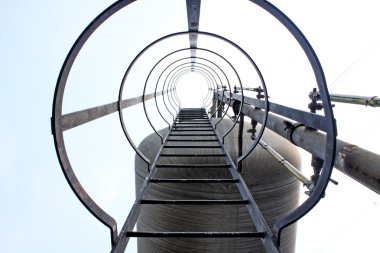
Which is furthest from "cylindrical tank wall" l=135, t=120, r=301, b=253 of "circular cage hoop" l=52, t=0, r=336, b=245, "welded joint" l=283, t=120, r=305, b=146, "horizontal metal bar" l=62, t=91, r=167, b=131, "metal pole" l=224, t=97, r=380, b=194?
"circular cage hoop" l=52, t=0, r=336, b=245

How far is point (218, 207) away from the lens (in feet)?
14.6

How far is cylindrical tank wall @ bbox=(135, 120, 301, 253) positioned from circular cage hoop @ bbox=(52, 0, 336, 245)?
8.58 feet

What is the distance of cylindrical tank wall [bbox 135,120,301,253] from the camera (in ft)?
14.6

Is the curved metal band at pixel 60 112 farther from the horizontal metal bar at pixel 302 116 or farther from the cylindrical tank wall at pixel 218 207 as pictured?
the cylindrical tank wall at pixel 218 207

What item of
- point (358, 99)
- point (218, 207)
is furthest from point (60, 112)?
point (218, 207)

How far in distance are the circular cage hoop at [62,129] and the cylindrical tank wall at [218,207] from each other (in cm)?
262

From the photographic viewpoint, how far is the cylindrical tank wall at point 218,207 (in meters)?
4.46

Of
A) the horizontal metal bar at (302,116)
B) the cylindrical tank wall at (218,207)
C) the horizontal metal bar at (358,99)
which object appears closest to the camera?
the horizontal metal bar at (302,116)

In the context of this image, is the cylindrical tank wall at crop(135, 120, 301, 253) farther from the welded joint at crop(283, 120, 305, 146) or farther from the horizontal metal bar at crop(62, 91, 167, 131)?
the horizontal metal bar at crop(62, 91, 167, 131)

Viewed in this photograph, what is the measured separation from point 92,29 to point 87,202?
1156 mm

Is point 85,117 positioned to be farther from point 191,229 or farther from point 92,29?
point 191,229

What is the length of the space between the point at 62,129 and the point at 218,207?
3261 mm

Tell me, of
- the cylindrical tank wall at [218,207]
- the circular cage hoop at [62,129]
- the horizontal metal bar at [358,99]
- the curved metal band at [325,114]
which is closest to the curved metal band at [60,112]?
the circular cage hoop at [62,129]

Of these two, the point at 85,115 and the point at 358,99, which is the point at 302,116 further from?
the point at 85,115
